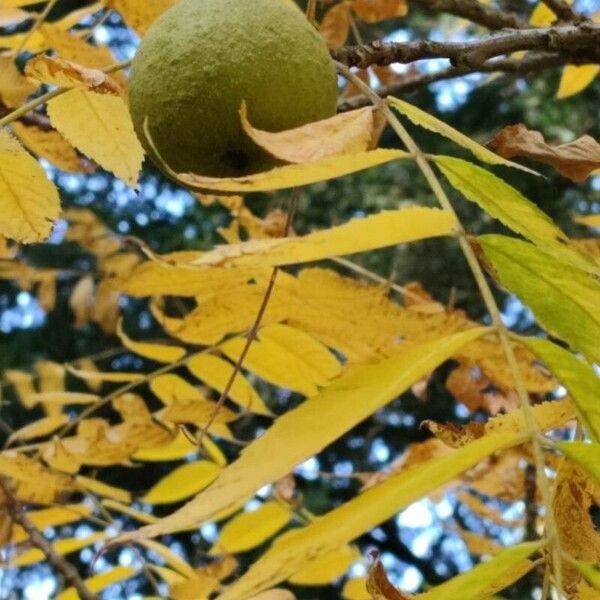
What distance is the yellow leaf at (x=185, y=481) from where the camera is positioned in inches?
65.4

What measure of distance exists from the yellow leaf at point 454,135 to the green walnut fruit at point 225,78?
0.06 m

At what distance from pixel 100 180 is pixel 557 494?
6622mm

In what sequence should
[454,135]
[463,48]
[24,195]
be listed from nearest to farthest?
[454,135], [24,195], [463,48]

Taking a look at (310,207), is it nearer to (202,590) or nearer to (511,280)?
(202,590)

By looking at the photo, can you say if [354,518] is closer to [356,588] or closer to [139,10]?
[139,10]

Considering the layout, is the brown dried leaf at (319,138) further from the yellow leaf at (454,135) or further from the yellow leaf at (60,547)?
the yellow leaf at (60,547)

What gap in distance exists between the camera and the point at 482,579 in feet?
1.92

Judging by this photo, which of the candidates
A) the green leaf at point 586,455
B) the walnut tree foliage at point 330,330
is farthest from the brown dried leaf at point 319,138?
the green leaf at point 586,455

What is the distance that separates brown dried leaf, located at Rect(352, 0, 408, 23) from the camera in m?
1.58

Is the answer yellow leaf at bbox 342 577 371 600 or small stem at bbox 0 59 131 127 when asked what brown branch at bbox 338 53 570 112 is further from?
yellow leaf at bbox 342 577 371 600

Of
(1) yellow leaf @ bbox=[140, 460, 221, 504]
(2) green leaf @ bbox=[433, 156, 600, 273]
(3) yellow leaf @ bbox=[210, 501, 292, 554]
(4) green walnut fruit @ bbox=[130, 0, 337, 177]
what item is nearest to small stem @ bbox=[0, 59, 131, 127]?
(4) green walnut fruit @ bbox=[130, 0, 337, 177]

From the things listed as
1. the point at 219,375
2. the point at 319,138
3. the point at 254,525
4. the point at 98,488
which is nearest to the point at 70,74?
the point at 319,138

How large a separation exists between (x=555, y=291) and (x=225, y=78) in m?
0.28

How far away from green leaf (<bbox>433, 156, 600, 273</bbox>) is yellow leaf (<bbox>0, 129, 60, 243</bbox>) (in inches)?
13.2
